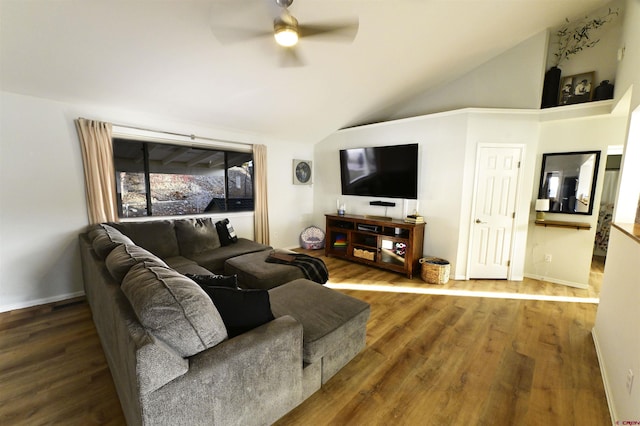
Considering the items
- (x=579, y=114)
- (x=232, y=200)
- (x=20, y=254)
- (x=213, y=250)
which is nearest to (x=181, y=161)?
(x=232, y=200)

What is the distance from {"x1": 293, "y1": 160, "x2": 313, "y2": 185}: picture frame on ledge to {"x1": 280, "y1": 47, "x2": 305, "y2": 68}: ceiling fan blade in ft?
8.20

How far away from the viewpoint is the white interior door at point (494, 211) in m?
3.41

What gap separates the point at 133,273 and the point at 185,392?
66 centimetres

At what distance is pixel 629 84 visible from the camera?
2.26m

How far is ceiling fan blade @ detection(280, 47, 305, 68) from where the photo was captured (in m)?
2.21

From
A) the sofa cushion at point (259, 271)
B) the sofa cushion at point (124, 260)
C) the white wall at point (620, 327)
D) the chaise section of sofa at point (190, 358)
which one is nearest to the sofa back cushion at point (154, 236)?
the sofa cushion at point (259, 271)

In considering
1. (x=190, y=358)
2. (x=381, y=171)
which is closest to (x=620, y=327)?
(x=190, y=358)

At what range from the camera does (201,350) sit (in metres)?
1.11

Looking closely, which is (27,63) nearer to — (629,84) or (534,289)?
(629,84)

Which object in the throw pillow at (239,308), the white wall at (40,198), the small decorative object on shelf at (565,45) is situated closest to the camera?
the throw pillow at (239,308)

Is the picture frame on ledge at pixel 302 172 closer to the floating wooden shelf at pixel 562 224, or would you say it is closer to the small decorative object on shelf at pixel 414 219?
the small decorative object on shelf at pixel 414 219

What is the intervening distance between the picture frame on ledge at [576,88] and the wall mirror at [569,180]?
2.31ft

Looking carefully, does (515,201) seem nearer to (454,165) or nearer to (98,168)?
(454,165)

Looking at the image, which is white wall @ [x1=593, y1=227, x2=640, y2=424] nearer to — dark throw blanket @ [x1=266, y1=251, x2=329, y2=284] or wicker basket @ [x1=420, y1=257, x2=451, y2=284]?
wicker basket @ [x1=420, y1=257, x2=451, y2=284]
